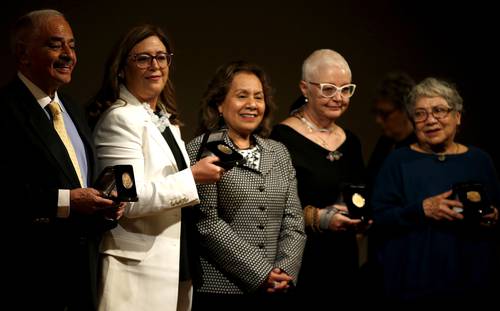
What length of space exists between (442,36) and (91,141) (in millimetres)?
3767

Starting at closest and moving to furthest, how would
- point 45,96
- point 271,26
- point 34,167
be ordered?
point 34,167
point 45,96
point 271,26

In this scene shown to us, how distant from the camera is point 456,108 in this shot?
12.9 ft

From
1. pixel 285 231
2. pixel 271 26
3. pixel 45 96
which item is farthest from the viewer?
pixel 271 26

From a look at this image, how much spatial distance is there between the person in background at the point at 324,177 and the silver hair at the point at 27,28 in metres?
1.50

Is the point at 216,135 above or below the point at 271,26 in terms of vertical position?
below

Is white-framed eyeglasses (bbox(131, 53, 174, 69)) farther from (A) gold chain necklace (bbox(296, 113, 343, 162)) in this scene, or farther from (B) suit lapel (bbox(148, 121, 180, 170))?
(A) gold chain necklace (bbox(296, 113, 343, 162))

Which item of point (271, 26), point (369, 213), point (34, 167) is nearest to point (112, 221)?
point (34, 167)

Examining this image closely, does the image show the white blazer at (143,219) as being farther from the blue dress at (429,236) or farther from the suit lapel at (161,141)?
the blue dress at (429,236)

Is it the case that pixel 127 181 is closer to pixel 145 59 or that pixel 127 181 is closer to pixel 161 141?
pixel 161 141

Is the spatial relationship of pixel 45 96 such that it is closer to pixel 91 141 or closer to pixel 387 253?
pixel 91 141

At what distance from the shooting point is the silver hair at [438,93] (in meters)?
3.92

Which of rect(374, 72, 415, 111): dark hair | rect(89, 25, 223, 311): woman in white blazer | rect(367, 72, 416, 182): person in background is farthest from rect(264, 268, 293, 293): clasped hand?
rect(374, 72, 415, 111): dark hair

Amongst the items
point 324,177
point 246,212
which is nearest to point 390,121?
point 324,177

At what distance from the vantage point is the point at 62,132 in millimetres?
2818
